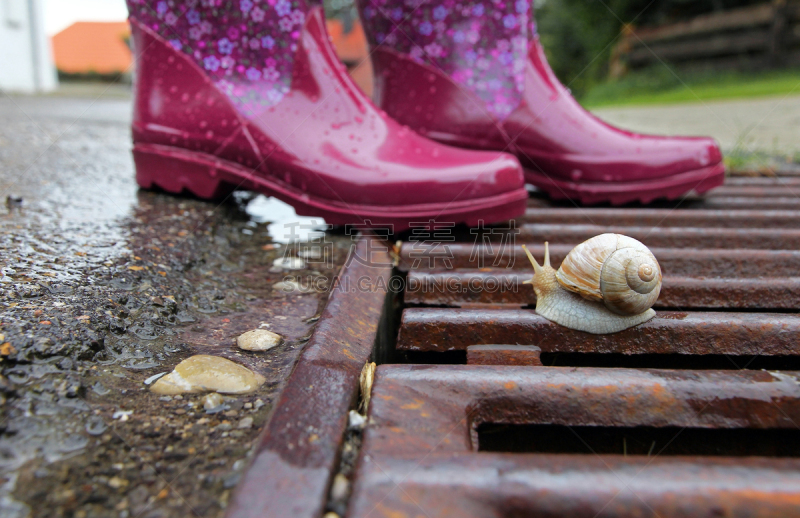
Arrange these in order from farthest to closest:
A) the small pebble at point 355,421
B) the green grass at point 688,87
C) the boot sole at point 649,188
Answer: the green grass at point 688,87 → the boot sole at point 649,188 → the small pebble at point 355,421

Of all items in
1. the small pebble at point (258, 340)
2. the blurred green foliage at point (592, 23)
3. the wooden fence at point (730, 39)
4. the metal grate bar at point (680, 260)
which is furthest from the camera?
the blurred green foliage at point (592, 23)

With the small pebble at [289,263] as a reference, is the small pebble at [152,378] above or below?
above

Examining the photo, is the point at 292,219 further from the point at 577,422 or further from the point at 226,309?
the point at 577,422

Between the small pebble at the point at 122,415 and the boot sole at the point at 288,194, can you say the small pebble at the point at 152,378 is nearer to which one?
the small pebble at the point at 122,415

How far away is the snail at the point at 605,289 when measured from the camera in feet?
2.69

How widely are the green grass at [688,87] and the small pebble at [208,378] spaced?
8193 millimetres

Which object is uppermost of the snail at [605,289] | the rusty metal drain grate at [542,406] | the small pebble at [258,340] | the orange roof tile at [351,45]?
the orange roof tile at [351,45]

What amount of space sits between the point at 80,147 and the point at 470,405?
223cm

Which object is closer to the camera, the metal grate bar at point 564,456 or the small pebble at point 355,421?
the metal grate bar at point 564,456

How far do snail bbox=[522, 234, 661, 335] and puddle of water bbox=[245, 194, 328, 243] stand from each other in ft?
2.23

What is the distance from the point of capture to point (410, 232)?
1.33m

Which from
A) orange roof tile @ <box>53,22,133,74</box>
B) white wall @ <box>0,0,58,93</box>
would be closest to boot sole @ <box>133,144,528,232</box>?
white wall @ <box>0,0,58,93</box>

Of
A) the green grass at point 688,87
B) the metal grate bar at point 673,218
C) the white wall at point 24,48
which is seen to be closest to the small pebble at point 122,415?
the metal grate bar at point 673,218

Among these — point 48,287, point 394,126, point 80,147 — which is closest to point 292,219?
point 394,126
